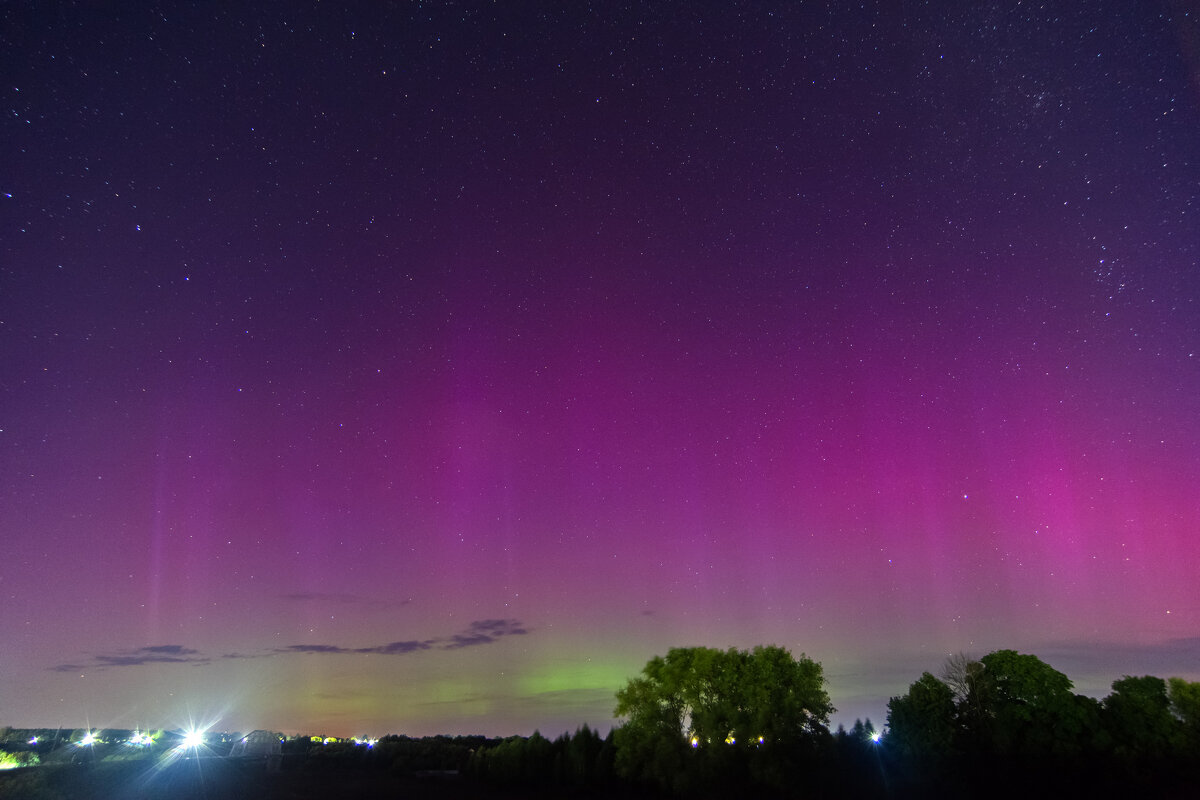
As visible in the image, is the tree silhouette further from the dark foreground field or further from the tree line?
the dark foreground field

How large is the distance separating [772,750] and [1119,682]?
30338 millimetres

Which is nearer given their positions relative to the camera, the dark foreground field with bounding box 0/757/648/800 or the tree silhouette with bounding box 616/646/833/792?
the dark foreground field with bounding box 0/757/648/800

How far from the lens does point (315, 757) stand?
97.2 metres

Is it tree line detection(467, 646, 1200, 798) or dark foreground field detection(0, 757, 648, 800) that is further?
tree line detection(467, 646, 1200, 798)

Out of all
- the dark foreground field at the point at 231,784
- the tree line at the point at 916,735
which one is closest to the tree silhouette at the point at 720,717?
the tree line at the point at 916,735

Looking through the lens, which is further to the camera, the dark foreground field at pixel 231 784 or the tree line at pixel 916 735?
the tree line at pixel 916 735

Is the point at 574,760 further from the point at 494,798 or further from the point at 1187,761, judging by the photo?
the point at 1187,761

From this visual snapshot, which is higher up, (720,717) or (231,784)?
(720,717)

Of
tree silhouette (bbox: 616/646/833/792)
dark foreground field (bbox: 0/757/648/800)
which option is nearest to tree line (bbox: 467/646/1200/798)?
tree silhouette (bbox: 616/646/833/792)

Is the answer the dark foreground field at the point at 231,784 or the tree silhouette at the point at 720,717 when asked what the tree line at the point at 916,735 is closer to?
the tree silhouette at the point at 720,717

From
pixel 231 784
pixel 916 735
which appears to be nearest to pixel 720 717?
pixel 916 735

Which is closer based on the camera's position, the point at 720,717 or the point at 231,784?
the point at 720,717

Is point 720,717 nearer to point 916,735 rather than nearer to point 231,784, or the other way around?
point 916,735

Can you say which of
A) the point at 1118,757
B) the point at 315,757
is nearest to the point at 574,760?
the point at 1118,757
